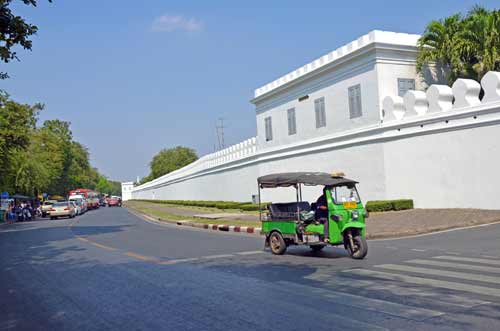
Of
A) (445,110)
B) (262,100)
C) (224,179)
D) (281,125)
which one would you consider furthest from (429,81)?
(224,179)

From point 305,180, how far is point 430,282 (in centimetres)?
482

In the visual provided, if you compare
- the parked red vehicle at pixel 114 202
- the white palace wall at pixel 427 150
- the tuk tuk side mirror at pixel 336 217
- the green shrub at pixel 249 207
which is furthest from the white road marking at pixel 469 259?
the parked red vehicle at pixel 114 202

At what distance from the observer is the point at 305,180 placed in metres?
12.4

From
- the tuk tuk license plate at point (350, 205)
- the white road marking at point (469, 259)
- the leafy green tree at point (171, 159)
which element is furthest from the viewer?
the leafy green tree at point (171, 159)

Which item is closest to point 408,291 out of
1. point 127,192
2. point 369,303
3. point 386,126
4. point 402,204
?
point 369,303

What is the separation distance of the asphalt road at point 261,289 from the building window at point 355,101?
11564mm

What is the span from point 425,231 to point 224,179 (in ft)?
93.3

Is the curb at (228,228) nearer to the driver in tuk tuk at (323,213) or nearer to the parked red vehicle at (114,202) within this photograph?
the driver in tuk tuk at (323,213)

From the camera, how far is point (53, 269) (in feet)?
37.3

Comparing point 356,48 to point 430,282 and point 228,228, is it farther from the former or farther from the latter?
point 430,282

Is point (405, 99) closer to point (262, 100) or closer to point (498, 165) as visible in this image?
point (498, 165)

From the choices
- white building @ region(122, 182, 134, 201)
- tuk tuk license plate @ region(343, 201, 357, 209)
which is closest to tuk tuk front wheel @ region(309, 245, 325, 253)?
tuk tuk license plate @ region(343, 201, 357, 209)

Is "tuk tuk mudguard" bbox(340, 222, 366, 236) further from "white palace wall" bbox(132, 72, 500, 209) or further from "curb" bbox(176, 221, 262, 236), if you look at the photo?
"white palace wall" bbox(132, 72, 500, 209)

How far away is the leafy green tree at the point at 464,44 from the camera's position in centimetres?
2344
